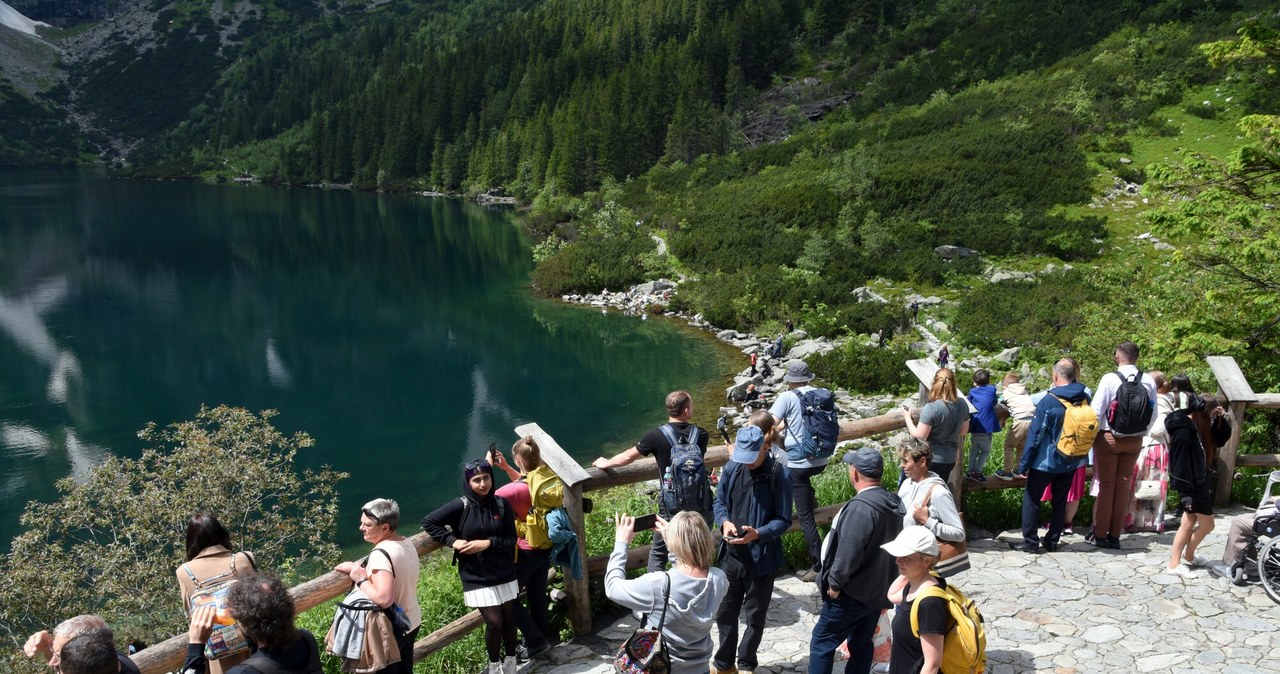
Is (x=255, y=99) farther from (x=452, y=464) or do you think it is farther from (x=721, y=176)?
(x=452, y=464)

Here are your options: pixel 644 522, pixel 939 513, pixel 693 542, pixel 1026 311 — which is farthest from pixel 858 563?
pixel 1026 311

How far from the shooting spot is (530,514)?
6098 millimetres

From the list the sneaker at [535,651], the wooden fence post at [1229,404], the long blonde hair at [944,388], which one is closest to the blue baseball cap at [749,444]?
the sneaker at [535,651]

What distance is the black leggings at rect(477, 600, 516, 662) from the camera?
6020 mm

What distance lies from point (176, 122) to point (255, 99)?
22.3 m

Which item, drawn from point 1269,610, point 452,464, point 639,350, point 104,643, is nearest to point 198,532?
point 104,643

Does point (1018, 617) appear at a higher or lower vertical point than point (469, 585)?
lower

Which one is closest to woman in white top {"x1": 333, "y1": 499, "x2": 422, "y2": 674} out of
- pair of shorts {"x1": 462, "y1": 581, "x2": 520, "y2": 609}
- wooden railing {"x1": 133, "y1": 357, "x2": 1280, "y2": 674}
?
wooden railing {"x1": 133, "y1": 357, "x2": 1280, "y2": 674}

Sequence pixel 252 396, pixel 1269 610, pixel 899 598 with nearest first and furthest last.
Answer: pixel 899 598 < pixel 1269 610 < pixel 252 396

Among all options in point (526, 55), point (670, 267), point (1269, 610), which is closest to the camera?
point (1269, 610)

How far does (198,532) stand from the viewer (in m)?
4.81

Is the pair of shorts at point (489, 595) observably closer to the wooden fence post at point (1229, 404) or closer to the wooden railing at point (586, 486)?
the wooden railing at point (586, 486)

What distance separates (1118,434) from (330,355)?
99.1 feet

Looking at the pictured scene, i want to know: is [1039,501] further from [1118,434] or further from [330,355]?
[330,355]
